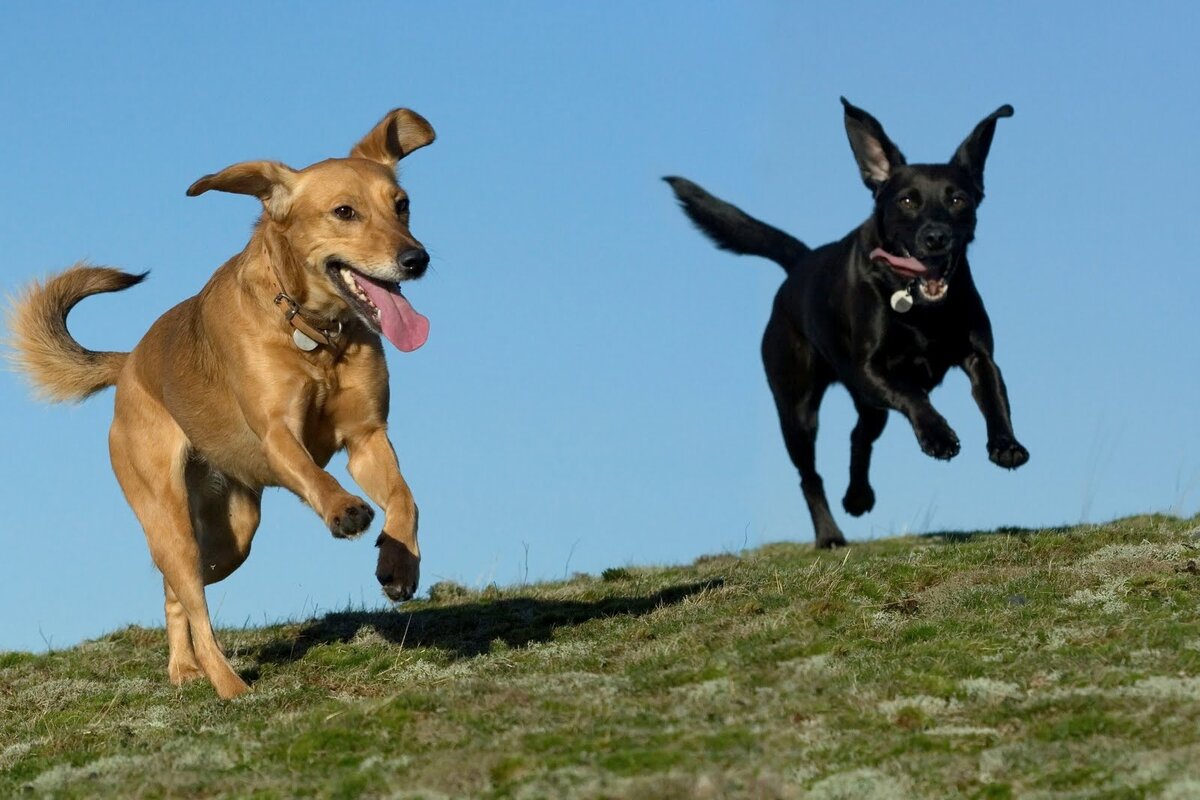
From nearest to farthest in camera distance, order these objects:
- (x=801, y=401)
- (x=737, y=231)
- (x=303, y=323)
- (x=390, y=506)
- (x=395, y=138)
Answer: (x=390, y=506) < (x=303, y=323) < (x=395, y=138) < (x=801, y=401) < (x=737, y=231)

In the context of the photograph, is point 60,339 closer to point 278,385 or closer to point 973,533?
point 278,385

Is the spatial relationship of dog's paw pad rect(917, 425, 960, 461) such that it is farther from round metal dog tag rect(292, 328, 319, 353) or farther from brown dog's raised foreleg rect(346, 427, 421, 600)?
round metal dog tag rect(292, 328, 319, 353)

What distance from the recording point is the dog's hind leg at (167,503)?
8102mm

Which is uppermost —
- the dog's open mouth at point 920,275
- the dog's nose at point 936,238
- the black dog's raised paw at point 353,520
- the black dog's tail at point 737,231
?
the black dog's tail at point 737,231

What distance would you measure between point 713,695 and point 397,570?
1677 millimetres

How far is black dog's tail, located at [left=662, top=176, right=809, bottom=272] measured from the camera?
13.5 m

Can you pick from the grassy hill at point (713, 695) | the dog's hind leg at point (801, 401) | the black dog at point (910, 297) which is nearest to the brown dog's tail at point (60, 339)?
the grassy hill at point (713, 695)

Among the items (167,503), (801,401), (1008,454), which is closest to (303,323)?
(167,503)

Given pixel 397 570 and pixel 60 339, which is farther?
pixel 60 339

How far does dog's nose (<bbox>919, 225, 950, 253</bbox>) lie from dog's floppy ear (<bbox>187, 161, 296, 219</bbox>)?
4419 mm

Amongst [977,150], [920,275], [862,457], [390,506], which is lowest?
[390,506]

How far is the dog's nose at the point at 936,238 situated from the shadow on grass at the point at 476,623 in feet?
8.86

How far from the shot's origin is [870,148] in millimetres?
11383

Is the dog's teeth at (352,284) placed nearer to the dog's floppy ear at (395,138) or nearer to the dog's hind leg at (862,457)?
the dog's floppy ear at (395,138)
